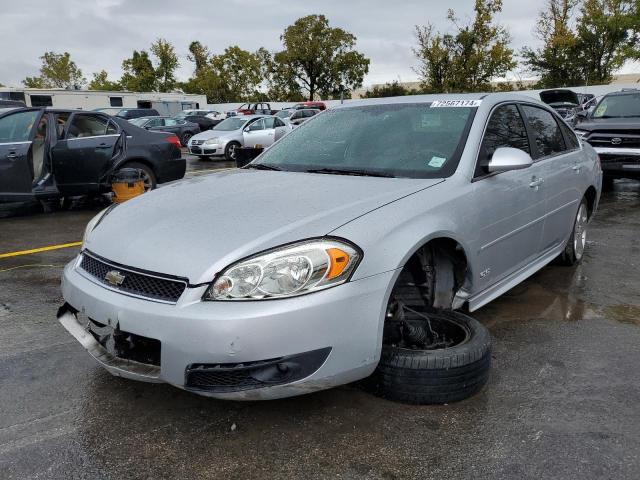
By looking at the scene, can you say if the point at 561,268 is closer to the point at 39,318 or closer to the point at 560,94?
the point at 39,318

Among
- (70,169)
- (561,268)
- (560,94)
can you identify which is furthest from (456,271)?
(560,94)

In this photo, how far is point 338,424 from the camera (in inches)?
103

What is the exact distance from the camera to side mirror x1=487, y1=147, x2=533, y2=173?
327cm

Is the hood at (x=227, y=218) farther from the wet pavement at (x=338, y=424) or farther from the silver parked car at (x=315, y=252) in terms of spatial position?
the wet pavement at (x=338, y=424)

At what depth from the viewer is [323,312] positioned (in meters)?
2.32

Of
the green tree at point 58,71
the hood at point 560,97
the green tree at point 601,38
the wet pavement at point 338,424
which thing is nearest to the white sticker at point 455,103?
the wet pavement at point 338,424

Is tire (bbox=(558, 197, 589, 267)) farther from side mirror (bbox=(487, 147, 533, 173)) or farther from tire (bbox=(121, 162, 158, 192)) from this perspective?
tire (bbox=(121, 162, 158, 192))

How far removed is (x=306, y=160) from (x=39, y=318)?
2.18 m

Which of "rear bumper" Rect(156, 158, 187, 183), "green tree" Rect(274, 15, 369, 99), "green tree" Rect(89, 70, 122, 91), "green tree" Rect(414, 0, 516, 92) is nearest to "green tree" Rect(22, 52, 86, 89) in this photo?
"green tree" Rect(89, 70, 122, 91)

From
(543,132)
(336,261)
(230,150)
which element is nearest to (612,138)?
(543,132)

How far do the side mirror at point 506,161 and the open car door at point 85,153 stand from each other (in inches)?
252

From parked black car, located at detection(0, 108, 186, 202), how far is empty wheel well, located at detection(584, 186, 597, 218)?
631cm

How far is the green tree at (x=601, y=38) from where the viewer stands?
138 ft

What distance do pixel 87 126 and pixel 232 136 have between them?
9.84 meters
